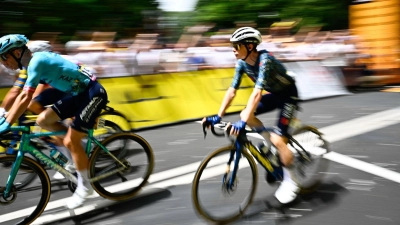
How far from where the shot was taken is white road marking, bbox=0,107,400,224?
15.3ft

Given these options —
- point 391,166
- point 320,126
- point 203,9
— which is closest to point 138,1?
point 203,9

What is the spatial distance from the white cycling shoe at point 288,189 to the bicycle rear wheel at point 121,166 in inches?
63.0

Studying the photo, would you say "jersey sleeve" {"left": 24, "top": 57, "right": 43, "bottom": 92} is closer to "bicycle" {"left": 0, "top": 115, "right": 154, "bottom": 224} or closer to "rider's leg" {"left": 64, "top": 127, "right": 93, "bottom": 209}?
"bicycle" {"left": 0, "top": 115, "right": 154, "bottom": 224}

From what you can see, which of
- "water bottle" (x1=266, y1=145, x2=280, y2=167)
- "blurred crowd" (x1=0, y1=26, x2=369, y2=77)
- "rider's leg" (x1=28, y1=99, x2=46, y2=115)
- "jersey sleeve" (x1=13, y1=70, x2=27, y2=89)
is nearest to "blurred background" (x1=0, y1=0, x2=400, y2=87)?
"blurred crowd" (x1=0, y1=26, x2=369, y2=77)

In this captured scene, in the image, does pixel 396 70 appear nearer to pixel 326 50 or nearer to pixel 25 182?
pixel 326 50

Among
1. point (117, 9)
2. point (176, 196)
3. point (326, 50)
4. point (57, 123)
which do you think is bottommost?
point (117, 9)

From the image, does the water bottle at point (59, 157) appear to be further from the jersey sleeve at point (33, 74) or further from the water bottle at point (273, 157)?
the water bottle at point (273, 157)

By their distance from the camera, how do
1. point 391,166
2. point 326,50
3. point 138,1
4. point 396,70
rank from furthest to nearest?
point 138,1 < point 396,70 < point 326,50 < point 391,166

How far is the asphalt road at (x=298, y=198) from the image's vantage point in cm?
433

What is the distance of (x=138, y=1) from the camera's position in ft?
98.4

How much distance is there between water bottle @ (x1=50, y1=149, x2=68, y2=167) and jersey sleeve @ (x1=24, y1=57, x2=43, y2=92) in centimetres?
100

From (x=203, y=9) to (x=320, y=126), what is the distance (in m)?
28.0

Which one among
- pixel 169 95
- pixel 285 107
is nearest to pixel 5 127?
pixel 285 107

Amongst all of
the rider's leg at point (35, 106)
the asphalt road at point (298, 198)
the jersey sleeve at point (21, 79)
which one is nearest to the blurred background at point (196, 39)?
the asphalt road at point (298, 198)
